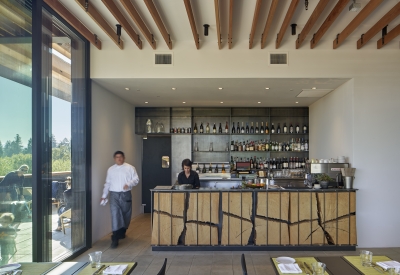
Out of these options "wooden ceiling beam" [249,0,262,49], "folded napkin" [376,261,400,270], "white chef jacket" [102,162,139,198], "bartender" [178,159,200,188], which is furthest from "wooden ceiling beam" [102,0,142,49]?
"folded napkin" [376,261,400,270]

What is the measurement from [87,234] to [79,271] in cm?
309

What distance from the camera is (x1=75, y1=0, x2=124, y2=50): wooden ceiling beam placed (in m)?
3.86

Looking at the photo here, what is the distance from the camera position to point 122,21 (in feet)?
14.2

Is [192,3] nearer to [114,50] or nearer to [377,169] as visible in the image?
[114,50]

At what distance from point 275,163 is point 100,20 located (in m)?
6.14

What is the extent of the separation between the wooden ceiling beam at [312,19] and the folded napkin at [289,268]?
305cm

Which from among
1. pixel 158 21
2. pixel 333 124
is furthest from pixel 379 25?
pixel 158 21

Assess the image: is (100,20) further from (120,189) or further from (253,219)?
(253,219)

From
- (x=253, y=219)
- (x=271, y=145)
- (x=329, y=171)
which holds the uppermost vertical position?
(x=271, y=145)

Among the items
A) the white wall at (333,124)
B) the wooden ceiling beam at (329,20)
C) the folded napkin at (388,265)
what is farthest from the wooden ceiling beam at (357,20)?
the folded napkin at (388,265)

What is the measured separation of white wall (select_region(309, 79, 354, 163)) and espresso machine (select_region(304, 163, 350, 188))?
0.26 m

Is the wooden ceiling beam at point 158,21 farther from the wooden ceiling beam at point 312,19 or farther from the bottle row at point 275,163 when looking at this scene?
the bottle row at point 275,163

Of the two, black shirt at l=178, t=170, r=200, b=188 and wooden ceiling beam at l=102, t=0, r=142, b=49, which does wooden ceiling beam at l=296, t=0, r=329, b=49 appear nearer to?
wooden ceiling beam at l=102, t=0, r=142, b=49

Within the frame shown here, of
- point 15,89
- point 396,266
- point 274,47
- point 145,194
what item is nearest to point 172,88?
point 274,47
